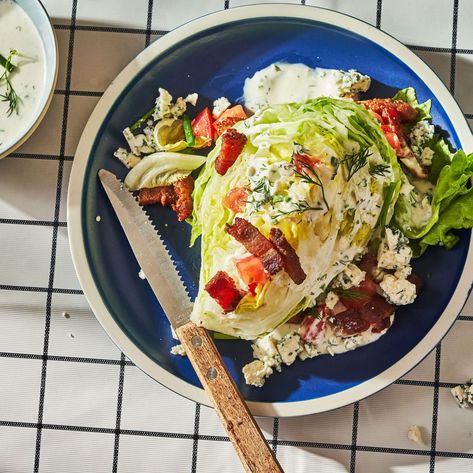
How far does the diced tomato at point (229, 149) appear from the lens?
93.2 inches

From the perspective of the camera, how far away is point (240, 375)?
259cm

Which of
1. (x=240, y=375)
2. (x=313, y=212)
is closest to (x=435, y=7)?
(x=313, y=212)

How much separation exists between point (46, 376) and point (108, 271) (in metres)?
0.48

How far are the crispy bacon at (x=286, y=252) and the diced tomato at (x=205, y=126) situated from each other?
540 mm

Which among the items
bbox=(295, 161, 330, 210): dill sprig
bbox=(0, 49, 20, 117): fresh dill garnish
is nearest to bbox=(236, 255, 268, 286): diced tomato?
bbox=(295, 161, 330, 210): dill sprig

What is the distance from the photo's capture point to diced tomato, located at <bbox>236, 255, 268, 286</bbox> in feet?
7.33

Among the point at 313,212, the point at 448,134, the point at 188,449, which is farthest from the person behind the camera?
the point at 188,449

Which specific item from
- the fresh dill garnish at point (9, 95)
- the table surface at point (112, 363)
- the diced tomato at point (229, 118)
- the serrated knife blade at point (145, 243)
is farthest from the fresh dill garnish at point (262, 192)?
the fresh dill garnish at point (9, 95)

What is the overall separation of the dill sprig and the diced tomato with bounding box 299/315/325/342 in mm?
489

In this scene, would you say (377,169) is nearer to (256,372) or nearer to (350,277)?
(350,277)

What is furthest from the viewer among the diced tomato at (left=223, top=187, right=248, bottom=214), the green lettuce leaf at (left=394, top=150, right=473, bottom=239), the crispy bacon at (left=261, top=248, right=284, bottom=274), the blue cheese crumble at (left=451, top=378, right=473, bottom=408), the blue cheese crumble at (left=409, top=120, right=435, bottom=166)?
the blue cheese crumble at (left=451, top=378, right=473, bottom=408)

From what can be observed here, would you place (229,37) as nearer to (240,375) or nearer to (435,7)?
(435,7)

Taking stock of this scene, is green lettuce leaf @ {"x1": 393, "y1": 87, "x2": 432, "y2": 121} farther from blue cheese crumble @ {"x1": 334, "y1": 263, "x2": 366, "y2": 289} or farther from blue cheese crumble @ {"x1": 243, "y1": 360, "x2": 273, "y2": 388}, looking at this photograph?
blue cheese crumble @ {"x1": 243, "y1": 360, "x2": 273, "y2": 388}

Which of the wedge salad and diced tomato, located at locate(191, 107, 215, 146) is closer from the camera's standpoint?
the wedge salad
